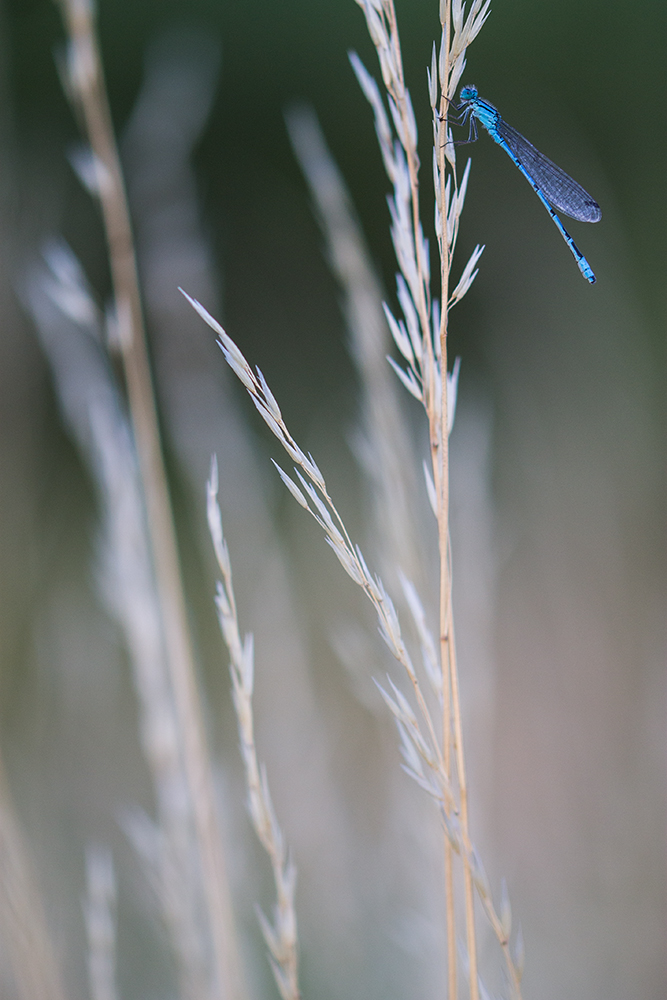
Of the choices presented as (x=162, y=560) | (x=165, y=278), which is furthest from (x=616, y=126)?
(x=162, y=560)

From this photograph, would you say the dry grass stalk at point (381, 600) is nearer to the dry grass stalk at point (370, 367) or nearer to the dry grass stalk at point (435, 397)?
the dry grass stalk at point (435, 397)

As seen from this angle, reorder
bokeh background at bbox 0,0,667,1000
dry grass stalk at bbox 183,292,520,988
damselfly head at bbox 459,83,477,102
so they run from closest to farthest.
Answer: dry grass stalk at bbox 183,292,520,988
damselfly head at bbox 459,83,477,102
bokeh background at bbox 0,0,667,1000

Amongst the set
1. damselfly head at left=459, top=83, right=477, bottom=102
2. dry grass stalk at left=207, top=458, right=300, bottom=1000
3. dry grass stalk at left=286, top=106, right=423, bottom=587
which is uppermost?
damselfly head at left=459, top=83, right=477, bottom=102

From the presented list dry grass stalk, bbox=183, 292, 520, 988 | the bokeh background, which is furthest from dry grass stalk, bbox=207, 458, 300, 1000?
the bokeh background

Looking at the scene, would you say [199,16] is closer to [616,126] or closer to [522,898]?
[616,126]

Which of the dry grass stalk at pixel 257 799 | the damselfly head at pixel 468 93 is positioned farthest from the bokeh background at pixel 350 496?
the dry grass stalk at pixel 257 799

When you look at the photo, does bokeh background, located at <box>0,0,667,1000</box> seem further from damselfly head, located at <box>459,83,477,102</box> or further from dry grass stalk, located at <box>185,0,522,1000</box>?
dry grass stalk, located at <box>185,0,522,1000</box>
